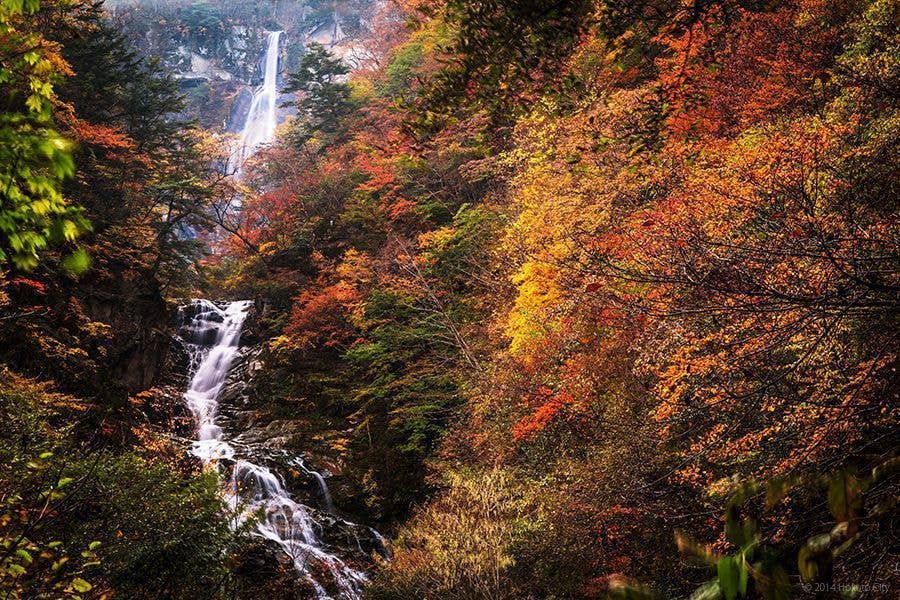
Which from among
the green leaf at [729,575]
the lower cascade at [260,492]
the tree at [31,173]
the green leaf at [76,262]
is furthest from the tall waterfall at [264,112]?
the green leaf at [729,575]

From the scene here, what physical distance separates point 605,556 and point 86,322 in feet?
50.6

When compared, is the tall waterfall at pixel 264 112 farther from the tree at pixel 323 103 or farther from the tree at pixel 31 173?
the tree at pixel 31 173

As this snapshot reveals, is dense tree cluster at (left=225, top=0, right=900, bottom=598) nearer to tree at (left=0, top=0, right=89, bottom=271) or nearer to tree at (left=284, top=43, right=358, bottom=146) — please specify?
tree at (left=0, top=0, right=89, bottom=271)

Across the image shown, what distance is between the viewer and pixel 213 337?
2306 centimetres

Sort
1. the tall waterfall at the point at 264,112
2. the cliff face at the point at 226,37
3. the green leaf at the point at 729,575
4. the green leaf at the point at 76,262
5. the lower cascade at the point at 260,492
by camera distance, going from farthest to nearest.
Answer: the cliff face at the point at 226,37 < the tall waterfall at the point at 264,112 < the lower cascade at the point at 260,492 < the green leaf at the point at 76,262 < the green leaf at the point at 729,575

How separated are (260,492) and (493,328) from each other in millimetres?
8281

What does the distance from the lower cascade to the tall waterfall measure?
3203cm

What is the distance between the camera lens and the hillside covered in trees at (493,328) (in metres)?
2.95

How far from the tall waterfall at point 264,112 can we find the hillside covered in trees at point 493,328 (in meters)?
28.1

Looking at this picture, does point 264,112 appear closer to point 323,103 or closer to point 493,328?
point 323,103

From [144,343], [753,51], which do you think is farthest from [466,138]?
[144,343]

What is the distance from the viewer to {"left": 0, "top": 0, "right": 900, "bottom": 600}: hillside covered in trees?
295 cm

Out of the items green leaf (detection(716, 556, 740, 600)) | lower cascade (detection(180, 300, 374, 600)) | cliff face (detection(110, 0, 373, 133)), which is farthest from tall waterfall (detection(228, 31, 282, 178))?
green leaf (detection(716, 556, 740, 600))

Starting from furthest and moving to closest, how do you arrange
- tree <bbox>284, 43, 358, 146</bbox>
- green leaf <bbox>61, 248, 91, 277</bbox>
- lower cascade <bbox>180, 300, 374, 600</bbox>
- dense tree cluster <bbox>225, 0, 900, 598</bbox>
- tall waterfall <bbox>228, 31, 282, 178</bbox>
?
tall waterfall <bbox>228, 31, 282, 178</bbox>, tree <bbox>284, 43, 358, 146</bbox>, lower cascade <bbox>180, 300, 374, 600</bbox>, dense tree cluster <bbox>225, 0, 900, 598</bbox>, green leaf <bbox>61, 248, 91, 277</bbox>
